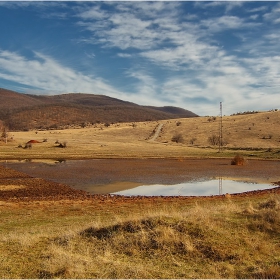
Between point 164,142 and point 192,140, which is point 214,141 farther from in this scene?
point 164,142

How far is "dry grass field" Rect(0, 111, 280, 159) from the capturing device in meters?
56.3

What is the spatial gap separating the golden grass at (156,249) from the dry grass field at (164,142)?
40724 millimetres

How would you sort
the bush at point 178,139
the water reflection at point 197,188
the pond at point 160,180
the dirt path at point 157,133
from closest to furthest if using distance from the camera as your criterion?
the water reflection at point 197,188, the pond at point 160,180, the bush at point 178,139, the dirt path at point 157,133

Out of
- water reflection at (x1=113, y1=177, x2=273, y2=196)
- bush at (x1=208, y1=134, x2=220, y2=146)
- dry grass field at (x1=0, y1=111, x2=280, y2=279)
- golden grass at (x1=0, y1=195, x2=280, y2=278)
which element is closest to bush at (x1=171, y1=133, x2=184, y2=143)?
bush at (x1=208, y1=134, x2=220, y2=146)

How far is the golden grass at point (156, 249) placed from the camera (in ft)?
26.4

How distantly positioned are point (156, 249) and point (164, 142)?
7307 cm

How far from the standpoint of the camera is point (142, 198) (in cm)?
2086

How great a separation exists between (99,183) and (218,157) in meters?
30.7

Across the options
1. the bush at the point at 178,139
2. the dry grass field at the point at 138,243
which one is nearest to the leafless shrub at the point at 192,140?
the bush at the point at 178,139

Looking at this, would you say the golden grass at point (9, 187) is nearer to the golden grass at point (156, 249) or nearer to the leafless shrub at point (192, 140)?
the golden grass at point (156, 249)

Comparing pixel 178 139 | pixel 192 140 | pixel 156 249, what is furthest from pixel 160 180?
pixel 178 139

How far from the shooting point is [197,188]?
85.4 feet

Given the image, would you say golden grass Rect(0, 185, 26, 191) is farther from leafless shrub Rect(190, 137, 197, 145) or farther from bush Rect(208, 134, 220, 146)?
leafless shrub Rect(190, 137, 197, 145)

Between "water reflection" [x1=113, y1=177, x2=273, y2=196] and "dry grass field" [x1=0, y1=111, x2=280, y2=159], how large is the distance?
2564 cm
